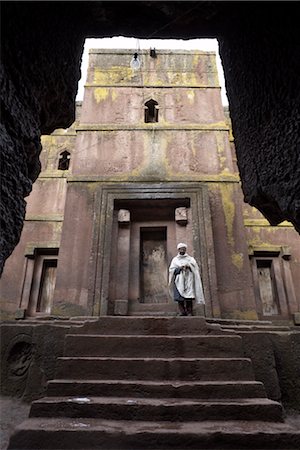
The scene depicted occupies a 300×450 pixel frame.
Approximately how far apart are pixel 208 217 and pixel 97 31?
519cm

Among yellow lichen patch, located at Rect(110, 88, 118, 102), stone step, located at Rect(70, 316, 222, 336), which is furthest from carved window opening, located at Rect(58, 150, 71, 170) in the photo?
stone step, located at Rect(70, 316, 222, 336)

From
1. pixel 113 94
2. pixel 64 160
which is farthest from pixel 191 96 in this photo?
pixel 64 160

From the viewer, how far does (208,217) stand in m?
7.64

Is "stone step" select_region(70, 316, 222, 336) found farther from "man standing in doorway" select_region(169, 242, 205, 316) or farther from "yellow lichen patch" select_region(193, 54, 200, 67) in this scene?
"yellow lichen patch" select_region(193, 54, 200, 67)

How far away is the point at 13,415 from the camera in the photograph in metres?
3.83

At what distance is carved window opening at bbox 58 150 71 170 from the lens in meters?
12.5

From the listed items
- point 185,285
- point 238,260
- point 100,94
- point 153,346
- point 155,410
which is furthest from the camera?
point 100,94

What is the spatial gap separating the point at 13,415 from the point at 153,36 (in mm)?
4193

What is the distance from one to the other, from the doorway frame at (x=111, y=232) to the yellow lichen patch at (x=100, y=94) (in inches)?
115

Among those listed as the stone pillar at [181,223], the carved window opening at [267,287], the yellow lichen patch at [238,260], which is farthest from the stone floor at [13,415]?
the carved window opening at [267,287]

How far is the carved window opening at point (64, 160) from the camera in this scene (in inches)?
A: 493

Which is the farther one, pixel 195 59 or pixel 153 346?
pixel 195 59

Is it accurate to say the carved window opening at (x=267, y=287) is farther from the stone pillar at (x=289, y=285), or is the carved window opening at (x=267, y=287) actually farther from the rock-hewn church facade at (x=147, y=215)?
the stone pillar at (x=289, y=285)

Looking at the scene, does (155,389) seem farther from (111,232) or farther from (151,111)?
(151,111)
